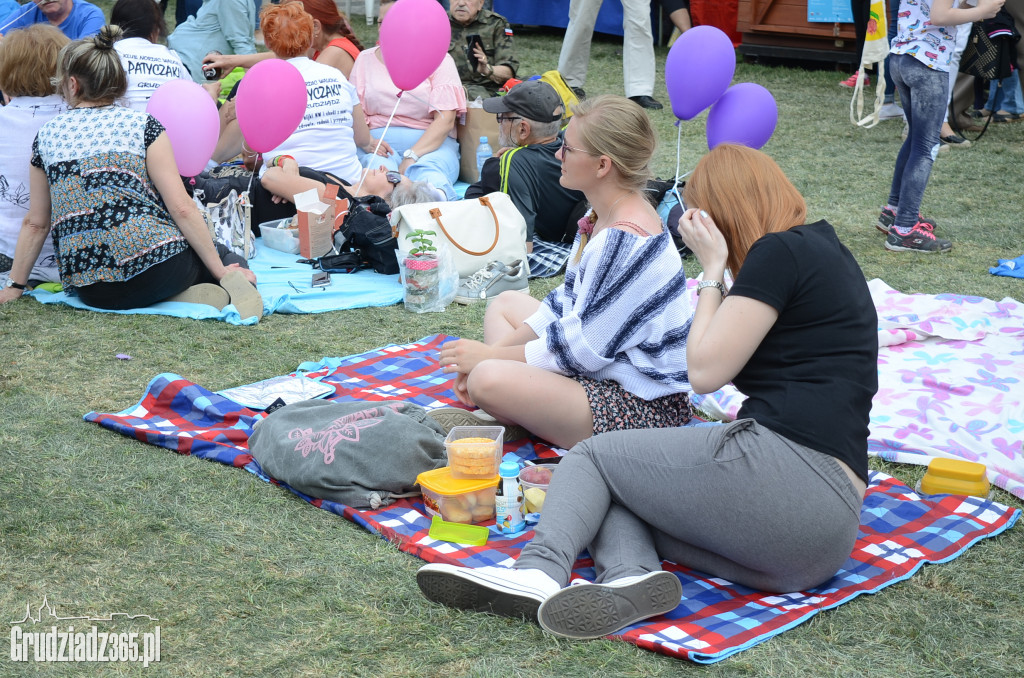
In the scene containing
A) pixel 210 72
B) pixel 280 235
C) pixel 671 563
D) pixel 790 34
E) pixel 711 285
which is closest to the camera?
pixel 711 285

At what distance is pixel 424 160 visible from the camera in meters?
6.49

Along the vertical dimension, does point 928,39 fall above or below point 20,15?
below

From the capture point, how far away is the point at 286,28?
19.0ft

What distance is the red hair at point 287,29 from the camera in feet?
19.0

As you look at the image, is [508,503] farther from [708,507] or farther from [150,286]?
[150,286]

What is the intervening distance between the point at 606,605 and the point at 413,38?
14.0 ft

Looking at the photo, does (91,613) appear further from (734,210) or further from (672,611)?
(734,210)

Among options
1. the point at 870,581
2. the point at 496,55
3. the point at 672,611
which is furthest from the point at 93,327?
the point at 496,55

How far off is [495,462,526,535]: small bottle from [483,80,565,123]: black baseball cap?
10.1 ft

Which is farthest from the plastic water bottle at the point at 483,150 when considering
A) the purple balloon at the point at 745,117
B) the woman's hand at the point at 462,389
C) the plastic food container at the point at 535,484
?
the plastic food container at the point at 535,484

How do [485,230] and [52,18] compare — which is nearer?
[485,230]

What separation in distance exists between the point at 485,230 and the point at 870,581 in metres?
3.02

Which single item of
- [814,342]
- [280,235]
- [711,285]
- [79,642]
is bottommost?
[79,642]

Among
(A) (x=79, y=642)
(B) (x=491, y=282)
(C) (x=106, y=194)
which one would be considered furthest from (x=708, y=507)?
(C) (x=106, y=194)
